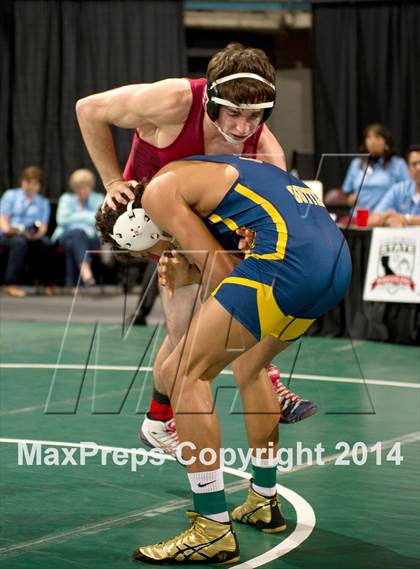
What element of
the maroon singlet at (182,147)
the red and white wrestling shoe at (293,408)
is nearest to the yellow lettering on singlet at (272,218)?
the maroon singlet at (182,147)

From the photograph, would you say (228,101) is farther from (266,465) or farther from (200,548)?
(200,548)

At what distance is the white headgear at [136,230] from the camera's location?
3.93 meters

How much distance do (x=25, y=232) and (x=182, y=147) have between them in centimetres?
798

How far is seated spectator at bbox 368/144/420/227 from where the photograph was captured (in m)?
8.94

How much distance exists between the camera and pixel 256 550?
12.4 ft

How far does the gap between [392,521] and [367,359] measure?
4003mm

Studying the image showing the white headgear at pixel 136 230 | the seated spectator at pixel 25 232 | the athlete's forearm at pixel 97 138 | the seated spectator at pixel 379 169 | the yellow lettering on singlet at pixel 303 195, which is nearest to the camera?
the yellow lettering on singlet at pixel 303 195

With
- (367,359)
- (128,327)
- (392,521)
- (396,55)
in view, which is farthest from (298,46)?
(392,521)

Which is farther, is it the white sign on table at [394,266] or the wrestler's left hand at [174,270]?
the white sign on table at [394,266]

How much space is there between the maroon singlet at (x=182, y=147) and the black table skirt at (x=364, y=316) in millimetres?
4357

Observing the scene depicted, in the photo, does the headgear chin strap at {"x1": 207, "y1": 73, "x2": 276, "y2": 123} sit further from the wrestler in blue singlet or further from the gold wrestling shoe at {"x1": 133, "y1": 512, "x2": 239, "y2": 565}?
the gold wrestling shoe at {"x1": 133, "y1": 512, "x2": 239, "y2": 565}

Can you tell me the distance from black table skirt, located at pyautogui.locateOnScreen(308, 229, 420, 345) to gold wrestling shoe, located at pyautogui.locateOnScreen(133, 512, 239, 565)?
5.26m

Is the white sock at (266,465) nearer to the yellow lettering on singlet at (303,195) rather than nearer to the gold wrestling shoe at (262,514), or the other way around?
the gold wrestling shoe at (262,514)

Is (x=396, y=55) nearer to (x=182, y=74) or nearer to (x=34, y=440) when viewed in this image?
(x=182, y=74)
